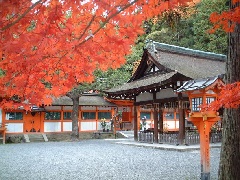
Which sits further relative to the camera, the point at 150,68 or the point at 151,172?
the point at 150,68

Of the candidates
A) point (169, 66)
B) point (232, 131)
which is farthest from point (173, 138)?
point (232, 131)

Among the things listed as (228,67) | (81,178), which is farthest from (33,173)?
(228,67)

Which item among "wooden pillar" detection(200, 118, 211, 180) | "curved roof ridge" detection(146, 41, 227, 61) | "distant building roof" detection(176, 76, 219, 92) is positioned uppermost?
"curved roof ridge" detection(146, 41, 227, 61)

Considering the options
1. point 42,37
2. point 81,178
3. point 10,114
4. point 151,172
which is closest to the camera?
point 42,37

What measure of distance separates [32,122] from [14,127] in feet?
4.89

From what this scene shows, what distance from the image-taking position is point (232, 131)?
5.68m

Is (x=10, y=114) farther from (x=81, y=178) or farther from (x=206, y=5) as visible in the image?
(x=206, y=5)

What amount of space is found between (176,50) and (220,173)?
13603 millimetres

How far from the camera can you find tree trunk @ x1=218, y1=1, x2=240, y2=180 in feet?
18.4

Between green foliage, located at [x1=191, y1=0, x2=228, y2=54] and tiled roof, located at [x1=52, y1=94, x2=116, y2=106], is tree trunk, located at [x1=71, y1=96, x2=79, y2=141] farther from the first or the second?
green foliage, located at [x1=191, y1=0, x2=228, y2=54]

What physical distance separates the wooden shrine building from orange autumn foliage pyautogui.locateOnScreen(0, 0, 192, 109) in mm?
8730

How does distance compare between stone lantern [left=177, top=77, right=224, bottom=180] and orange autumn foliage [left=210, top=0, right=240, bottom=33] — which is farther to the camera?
stone lantern [left=177, top=77, right=224, bottom=180]

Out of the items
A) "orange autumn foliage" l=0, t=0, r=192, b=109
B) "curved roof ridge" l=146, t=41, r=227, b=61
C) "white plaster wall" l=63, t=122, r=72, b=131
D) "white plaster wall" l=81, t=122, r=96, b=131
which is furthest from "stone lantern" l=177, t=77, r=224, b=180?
"white plaster wall" l=81, t=122, r=96, b=131

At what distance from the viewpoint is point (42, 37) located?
430 centimetres
